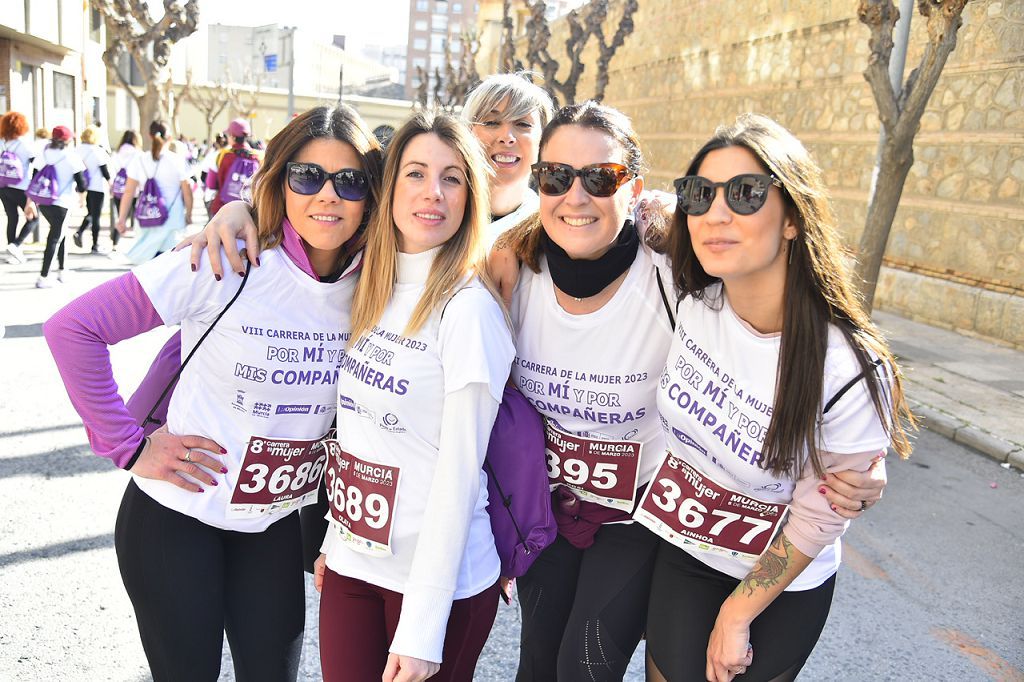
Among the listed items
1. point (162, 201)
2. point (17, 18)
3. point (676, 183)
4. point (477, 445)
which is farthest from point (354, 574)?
point (17, 18)

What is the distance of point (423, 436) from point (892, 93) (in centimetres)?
776

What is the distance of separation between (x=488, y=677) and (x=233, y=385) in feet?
5.38

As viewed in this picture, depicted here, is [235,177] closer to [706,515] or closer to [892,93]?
[892,93]

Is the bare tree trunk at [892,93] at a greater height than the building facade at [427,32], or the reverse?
the building facade at [427,32]

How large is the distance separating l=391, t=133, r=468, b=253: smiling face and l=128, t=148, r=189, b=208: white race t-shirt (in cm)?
840

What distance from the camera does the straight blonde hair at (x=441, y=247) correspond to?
7.59 feet

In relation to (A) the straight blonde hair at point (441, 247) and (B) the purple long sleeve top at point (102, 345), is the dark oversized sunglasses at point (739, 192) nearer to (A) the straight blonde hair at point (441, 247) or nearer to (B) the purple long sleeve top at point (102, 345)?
(A) the straight blonde hair at point (441, 247)

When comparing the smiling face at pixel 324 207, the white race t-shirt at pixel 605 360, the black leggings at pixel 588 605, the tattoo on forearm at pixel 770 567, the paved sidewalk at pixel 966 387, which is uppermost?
the smiling face at pixel 324 207

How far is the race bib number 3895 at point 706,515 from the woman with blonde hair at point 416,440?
507 millimetres

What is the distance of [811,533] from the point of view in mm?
2088

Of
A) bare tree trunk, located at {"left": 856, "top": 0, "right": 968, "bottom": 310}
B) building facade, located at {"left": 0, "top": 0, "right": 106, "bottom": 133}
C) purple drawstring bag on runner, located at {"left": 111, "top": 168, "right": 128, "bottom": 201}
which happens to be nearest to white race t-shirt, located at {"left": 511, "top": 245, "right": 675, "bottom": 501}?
bare tree trunk, located at {"left": 856, "top": 0, "right": 968, "bottom": 310}

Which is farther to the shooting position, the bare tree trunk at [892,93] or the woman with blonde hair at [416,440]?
the bare tree trunk at [892,93]

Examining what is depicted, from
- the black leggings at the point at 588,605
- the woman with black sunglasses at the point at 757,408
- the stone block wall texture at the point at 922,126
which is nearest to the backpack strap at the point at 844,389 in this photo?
the woman with black sunglasses at the point at 757,408

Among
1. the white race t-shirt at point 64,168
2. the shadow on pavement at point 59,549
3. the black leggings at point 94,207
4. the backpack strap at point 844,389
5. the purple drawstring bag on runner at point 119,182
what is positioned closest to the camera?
the backpack strap at point 844,389
